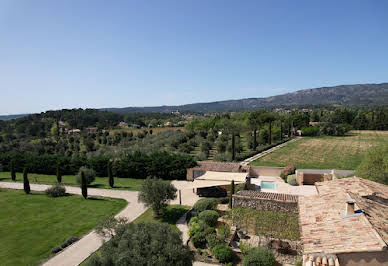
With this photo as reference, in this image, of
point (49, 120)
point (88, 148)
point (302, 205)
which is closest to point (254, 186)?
point (302, 205)

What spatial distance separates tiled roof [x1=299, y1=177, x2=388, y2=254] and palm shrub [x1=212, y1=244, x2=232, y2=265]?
15.9 ft

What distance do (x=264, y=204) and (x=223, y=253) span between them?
3.76 metres

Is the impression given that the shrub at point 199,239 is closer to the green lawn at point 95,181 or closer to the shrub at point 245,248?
the shrub at point 245,248

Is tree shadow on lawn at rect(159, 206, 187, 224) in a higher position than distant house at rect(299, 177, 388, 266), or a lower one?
lower

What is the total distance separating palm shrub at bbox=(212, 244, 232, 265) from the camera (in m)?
12.5

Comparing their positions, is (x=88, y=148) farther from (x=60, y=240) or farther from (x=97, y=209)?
(x=60, y=240)

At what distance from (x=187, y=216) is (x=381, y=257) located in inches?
535

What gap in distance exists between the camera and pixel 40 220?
1925 centimetres

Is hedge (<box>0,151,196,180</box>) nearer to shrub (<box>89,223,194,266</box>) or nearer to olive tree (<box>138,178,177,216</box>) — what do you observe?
olive tree (<box>138,178,177,216</box>)

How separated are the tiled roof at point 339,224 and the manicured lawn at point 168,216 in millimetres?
10817

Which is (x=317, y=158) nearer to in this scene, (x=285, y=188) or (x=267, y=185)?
(x=267, y=185)

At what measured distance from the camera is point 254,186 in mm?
26000

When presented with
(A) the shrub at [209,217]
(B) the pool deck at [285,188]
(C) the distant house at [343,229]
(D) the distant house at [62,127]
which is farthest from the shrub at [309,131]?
(D) the distant house at [62,127]

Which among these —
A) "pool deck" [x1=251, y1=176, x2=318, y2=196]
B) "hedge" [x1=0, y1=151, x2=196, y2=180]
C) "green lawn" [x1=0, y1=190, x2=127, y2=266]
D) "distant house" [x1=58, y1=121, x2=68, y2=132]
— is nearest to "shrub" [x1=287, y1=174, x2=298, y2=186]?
"pool deck" [x1=251, y1=176, x2=318, y2=196]
